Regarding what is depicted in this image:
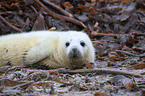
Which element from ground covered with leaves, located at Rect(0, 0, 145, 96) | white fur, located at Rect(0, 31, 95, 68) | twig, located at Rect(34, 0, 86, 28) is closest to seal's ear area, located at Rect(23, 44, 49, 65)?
white fur, located at Rect(0, 31, 95, 68)

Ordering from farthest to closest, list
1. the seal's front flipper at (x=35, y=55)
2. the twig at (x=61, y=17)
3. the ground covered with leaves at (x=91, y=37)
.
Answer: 1. the twig at (x=61, y=17)
2. the seal's front flipper at (x=35, y=55)
3. the ground covered with leaves at (x=91, y=37)

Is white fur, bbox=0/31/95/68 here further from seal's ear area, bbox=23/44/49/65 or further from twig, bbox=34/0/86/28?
twig, bbox=34/0/86/28

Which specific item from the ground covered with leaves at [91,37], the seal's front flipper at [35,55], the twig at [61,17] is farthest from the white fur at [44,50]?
the twig at [61,17]

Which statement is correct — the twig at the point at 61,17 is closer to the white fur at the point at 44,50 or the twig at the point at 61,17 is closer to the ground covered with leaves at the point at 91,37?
the ground covered with leaves at the point at 91,37

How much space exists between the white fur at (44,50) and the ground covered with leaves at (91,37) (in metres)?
0.32

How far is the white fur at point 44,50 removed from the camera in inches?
143

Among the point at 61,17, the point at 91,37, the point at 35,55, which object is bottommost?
the point at 35,55

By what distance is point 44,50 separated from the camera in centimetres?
367

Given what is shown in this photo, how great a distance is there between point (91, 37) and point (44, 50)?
2.37 metres

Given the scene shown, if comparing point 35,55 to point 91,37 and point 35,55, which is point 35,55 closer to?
point 35,55

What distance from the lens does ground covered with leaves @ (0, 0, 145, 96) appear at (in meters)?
2.16

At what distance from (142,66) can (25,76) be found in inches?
68.7

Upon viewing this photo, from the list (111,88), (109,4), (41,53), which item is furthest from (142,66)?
(109,4)

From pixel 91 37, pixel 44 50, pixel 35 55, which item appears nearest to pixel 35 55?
pixel 35 55
